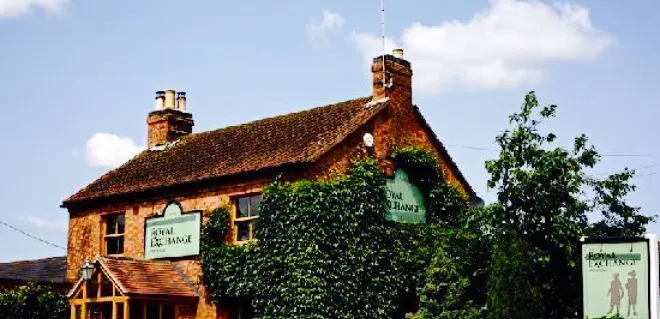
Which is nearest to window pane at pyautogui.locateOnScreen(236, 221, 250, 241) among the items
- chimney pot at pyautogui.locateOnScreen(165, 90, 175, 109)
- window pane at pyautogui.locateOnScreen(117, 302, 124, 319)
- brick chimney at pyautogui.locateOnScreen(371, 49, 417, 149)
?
window pane at pyautogui.locateOnScreen(117, 302, 124, 319)

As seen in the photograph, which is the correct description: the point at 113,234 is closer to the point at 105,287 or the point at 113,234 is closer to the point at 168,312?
the point at 105,287

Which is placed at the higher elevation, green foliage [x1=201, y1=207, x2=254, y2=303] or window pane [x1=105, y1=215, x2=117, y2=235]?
window pane [x1=105, y1=215, x2=117, y2=235]

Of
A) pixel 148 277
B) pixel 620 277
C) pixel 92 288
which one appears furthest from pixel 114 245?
pixel 620 277

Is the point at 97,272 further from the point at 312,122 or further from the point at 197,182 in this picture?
the point at 312,122

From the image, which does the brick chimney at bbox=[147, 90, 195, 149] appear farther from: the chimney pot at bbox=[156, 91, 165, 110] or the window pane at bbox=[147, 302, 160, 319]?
the window pane at bbox=[147, 302, 160, 319]

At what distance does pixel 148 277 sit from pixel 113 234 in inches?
190

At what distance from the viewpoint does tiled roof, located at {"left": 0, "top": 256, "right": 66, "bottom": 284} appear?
34.4 meters

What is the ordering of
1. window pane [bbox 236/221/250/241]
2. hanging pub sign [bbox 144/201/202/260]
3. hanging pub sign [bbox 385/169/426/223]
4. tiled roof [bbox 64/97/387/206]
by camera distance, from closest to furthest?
tiled roof [bbox 64/97/387/206] → window pane [bbox 236/221/250/241] → hanging pub sign [bbox 385/169/426/223] → hanging pub sign [bbox 144/201/202/260]

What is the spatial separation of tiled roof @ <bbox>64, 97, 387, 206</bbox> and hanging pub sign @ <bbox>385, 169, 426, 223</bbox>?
238 centimetres

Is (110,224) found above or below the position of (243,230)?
above

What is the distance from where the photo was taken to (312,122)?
32.2 meters

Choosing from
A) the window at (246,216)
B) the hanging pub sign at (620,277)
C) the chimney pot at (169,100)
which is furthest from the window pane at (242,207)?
the hanging pub sign at (620,277)

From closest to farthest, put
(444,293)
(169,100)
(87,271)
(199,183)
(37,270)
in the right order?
(87,271)
(444,293)
(199,183)
(37,270)
(169,100)

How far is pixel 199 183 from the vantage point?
30703 millimetres
